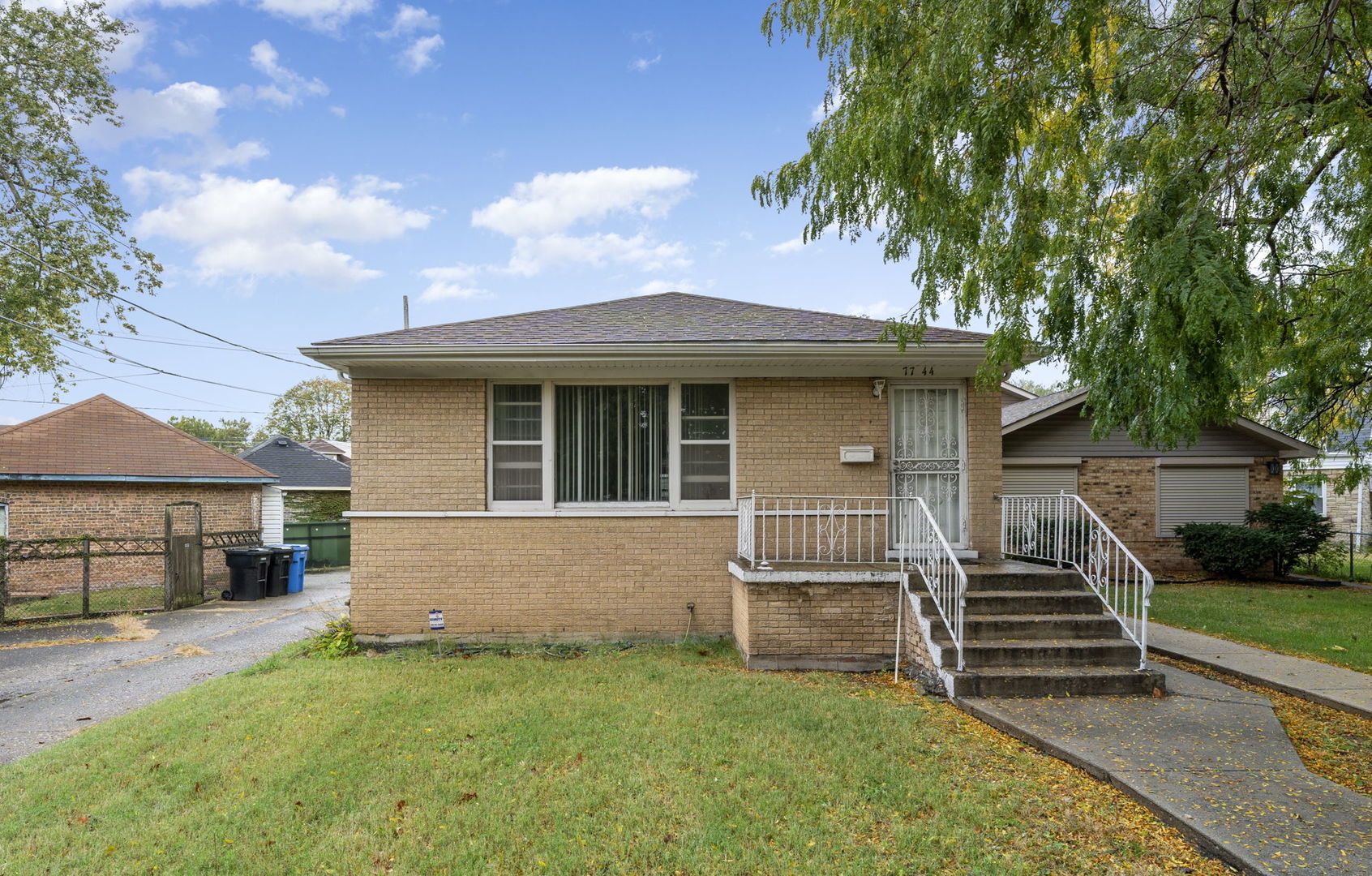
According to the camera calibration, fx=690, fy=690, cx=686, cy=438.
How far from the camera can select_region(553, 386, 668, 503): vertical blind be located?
7812 mm

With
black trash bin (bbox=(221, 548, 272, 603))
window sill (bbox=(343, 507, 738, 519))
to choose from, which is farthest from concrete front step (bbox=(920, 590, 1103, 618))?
black trash bin (bbox=(221, 548, 272, 603))

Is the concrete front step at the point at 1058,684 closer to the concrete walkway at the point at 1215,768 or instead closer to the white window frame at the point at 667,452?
the concrete walkway at the point at 1215,768

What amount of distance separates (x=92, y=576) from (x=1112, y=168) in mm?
18179

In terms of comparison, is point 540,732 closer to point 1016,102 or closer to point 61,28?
point 1016,102

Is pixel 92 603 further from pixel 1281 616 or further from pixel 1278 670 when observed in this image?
pixel 1281 616

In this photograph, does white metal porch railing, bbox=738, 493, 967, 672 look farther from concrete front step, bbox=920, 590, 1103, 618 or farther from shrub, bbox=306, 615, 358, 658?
shrub, bbox=306, 615, 358, 658

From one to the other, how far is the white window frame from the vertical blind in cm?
8

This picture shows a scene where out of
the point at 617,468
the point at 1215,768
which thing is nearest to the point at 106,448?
the point at 617,468

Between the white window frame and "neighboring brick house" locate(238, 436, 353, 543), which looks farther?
"neighboring brick house" locate(238, 436, 353, 543)

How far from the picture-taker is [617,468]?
7.83 m

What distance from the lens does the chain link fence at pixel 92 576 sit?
411 inches

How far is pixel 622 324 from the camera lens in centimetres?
809

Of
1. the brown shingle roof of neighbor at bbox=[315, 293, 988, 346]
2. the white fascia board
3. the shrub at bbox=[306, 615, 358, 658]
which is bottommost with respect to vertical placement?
the shrub at bbox=[306, 615, 358, 658]

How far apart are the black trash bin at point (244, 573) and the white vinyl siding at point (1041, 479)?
1537 centimetres
